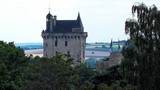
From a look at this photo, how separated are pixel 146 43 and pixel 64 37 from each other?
296ft

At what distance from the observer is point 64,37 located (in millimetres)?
134125

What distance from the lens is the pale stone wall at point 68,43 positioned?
5251 inches

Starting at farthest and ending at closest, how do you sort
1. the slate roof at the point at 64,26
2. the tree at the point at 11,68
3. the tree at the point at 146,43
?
the slate roof at the point at 64,26 < the tree at the point at 11,68 < the tree at the point at 146,43

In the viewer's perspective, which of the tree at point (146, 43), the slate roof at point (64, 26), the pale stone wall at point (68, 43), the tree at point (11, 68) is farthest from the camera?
the pale stone wall at point (68, 43)

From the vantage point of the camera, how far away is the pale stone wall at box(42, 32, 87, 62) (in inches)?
5251

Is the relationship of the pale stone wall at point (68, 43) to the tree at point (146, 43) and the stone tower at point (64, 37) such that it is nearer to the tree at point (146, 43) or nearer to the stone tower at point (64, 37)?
the stone tower at point (64, 37)

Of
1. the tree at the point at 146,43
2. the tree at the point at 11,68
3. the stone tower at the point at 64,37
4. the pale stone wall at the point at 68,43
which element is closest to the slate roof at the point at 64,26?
the stone tower at the point at 64,37

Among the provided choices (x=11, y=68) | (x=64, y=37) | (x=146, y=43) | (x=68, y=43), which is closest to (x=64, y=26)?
(x=64, y=37)

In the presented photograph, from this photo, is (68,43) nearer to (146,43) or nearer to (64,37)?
(64,37)

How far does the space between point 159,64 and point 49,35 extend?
300 ft

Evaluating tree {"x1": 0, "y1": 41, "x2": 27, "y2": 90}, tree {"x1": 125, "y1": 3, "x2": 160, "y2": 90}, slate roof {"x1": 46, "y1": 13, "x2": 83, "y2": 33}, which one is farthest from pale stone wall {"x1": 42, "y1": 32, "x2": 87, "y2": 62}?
tree {"x1": 125, "y1": 3, "x2": 160, "y2": 90}

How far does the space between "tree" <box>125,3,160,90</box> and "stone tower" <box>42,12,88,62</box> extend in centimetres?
8739

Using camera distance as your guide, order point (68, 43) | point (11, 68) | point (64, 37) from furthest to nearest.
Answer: point (64, 37) → point (68, 43) → point (11, 68)

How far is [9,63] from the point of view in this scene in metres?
67.8
